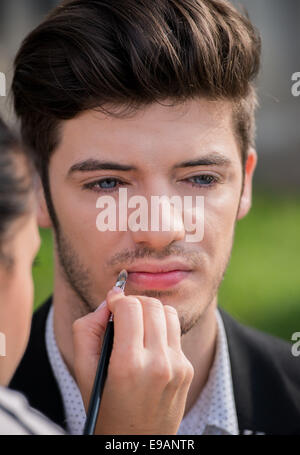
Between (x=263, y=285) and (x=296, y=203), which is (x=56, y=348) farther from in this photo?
(x=296, y=203)

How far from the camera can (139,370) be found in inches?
61.7

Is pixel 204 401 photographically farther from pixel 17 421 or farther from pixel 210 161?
pixel 17 421

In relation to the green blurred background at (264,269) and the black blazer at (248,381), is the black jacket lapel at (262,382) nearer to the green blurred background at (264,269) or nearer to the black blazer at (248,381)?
the black blazer at (248,381)

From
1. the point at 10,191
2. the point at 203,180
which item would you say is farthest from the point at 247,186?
the point at 10,191

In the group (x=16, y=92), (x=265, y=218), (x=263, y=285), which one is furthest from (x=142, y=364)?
(x=265, y=218)

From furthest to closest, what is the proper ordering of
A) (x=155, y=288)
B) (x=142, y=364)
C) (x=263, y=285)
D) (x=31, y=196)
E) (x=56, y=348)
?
(x=263, y=285)
(x=56, y=348)
(x=155, y=288)
(x=31, y=196)
(x=142, y=364)

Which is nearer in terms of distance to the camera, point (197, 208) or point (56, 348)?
point (197, 208)

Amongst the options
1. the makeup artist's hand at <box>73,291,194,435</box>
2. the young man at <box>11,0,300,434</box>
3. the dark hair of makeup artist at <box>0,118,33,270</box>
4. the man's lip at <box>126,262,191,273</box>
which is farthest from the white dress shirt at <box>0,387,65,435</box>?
the man's lip at <box>126,262,191,273</box>

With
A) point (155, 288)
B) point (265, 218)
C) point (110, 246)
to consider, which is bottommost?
point (155, 288)

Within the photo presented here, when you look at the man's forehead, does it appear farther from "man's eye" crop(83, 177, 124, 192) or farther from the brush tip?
the brush tip

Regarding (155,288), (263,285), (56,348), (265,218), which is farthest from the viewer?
(265,218)

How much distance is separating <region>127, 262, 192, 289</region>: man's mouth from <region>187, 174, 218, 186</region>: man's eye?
0.26m

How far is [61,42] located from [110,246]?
0.65m

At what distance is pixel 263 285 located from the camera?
19.2 feet
